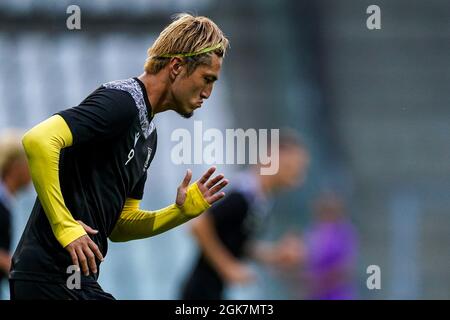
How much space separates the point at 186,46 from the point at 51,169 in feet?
2.68

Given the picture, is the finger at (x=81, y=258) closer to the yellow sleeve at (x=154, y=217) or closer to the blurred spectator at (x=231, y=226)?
the yellow sleeve at (x=154, y=217)

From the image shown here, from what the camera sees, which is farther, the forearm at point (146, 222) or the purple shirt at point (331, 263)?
the purple shirt at point (331, 263)

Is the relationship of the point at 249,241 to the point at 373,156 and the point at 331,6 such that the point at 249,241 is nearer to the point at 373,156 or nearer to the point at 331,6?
the point at 373,156

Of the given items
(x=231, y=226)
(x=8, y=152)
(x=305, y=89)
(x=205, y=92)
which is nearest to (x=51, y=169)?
(x=205, y=92)

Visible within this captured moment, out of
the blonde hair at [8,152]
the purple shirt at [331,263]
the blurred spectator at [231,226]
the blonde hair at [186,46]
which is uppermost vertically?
the blonde hair at [186,46]

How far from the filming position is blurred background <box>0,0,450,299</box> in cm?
1259

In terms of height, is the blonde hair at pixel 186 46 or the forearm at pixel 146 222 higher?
the blonde hair at pixel 186 46

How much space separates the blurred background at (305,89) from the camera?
496 inches

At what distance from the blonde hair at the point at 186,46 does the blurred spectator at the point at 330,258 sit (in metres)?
6.29

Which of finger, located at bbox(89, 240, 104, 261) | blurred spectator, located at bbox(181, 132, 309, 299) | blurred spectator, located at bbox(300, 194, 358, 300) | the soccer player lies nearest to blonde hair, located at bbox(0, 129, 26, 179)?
blurred spectator, located at bbox(181, 132, 309, 299)

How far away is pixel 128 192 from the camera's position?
4305 mm

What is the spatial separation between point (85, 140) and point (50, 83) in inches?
425

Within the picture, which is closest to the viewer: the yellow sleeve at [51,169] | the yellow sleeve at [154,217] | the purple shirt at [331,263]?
the yellow sleeve at [51,169]

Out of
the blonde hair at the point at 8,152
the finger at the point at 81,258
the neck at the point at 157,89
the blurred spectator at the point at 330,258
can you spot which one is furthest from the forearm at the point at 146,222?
the blurred spectator at the point at 330,258
